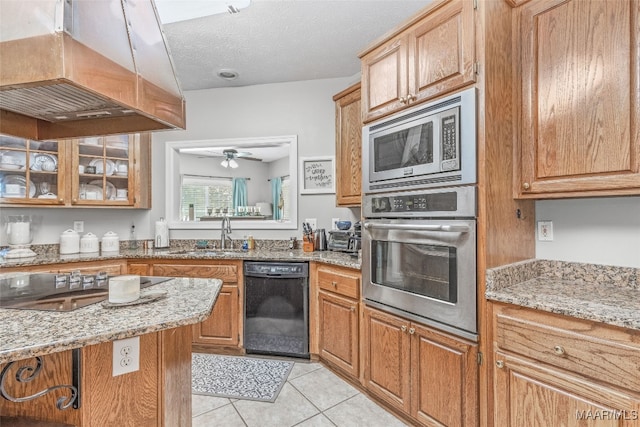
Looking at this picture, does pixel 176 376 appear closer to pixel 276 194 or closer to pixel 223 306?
pixel 223 306

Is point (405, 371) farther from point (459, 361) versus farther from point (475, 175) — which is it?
point (475, 175)

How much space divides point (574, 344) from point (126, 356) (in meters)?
1.64

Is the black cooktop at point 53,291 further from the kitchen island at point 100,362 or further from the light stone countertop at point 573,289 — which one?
the light stone countertop at point 573,289

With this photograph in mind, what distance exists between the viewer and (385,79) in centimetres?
205

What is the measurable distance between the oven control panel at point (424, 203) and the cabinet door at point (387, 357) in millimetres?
638

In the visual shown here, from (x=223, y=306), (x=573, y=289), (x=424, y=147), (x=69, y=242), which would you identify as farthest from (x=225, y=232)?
(x=573, y=289)

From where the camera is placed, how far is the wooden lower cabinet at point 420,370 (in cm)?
158

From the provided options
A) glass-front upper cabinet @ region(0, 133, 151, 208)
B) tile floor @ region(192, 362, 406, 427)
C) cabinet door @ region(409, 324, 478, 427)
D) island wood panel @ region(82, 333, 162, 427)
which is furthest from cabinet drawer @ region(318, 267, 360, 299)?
glass-front upper cabinet @ region(0, 133, 151, 208)

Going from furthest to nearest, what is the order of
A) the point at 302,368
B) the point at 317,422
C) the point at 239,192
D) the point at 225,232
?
1. the point at 239,192
2. the point at 225,232
3. the point at 302,368
4. the point at 317,422

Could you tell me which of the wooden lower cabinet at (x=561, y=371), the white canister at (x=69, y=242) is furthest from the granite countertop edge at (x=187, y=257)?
the wooden lower cabinet at (x=561, y=371)

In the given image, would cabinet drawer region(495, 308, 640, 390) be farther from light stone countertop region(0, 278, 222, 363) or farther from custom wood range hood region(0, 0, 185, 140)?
custom wood range hood region(0, 0, 185, 140)

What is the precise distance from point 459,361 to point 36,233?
3.76m

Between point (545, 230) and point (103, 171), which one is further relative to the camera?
point (103, 171)

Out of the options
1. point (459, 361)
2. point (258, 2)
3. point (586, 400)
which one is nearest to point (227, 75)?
point (258, 2)
